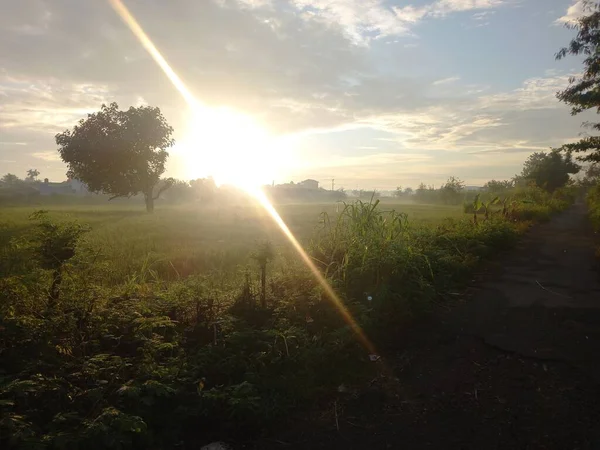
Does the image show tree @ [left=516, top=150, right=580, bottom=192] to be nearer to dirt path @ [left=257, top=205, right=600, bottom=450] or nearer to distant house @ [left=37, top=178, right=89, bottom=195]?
dirt path @ [left=257, top=205, right=600, bottom=450]

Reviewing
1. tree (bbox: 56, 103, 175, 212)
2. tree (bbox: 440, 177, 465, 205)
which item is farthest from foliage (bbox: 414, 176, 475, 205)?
tree (bbox: 56, 103, 175, 212)

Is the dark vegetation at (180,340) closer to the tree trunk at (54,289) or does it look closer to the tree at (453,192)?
the tree trunk at (54,289)

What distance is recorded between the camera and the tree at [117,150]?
3052 cm

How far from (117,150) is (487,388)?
105 feet

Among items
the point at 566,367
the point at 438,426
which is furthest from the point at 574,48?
the point at 438,426

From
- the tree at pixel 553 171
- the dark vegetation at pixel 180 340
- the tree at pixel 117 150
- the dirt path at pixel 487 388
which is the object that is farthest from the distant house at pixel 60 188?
the dirt path at pixel 487 388

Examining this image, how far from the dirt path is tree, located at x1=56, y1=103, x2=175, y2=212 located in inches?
1209

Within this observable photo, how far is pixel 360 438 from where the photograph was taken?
2.97m

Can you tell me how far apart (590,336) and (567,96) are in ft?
48.5

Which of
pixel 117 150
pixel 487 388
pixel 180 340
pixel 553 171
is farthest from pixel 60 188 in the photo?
pixel 487 388

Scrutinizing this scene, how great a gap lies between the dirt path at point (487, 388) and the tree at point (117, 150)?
3070 cm

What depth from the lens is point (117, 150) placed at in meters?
30.7

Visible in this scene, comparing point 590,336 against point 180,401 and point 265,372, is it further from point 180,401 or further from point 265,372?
point 180,401

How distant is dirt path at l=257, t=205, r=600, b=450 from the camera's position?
9.57ft
